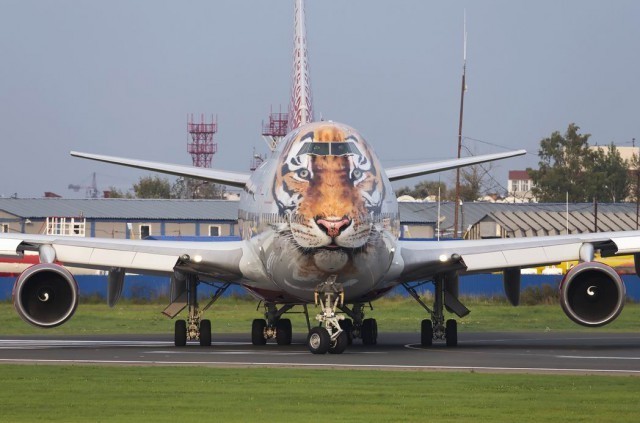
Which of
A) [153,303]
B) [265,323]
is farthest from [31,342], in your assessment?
[153,303]

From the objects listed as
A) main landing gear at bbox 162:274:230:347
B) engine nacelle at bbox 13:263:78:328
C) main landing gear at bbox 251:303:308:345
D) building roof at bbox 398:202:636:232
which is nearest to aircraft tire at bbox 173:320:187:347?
main landing gear at bbox 162:274:230:347

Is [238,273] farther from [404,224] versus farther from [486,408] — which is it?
[404,224]

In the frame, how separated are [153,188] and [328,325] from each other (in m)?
152

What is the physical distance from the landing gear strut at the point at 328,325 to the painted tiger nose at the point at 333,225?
184 centimetres

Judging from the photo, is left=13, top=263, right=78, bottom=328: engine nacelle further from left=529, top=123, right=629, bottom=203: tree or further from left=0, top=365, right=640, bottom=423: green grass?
left=529, top=123, right=629, bottom=203: tree

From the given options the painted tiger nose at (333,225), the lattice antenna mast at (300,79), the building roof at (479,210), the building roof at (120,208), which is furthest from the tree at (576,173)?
the painted tiger nose at (333,225)

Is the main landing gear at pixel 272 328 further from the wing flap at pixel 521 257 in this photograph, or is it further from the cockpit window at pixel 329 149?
the cockpit window at pixel 329 149

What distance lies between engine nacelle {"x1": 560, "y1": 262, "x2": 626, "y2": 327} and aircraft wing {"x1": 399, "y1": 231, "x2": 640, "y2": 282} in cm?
108

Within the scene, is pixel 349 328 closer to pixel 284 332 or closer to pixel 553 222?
pixel 284 332

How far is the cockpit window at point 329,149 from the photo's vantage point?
2855 cm

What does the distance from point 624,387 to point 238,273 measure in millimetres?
13441

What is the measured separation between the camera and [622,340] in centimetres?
3659

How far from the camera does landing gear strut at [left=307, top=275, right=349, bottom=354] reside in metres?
28.9

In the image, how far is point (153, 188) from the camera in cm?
17950
